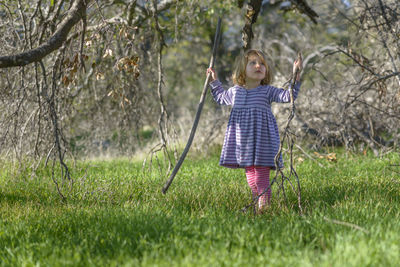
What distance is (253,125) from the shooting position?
13.0ft

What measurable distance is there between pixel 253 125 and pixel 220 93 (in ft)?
1.85

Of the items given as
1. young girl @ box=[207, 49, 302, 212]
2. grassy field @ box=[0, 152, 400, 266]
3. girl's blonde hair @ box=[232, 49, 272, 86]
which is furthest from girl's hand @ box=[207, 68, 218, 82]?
grassy field @ box=[0, 152, 400, 266]

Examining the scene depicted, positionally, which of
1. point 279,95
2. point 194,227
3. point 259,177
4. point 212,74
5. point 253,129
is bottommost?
point 194,227

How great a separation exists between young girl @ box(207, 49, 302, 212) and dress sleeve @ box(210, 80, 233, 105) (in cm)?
1

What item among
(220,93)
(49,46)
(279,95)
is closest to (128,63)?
(49,46)

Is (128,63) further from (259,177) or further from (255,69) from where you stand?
(259,177)

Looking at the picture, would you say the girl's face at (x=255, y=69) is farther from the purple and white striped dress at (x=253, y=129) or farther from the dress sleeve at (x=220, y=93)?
the dress sleeve at (x=220, y=93)

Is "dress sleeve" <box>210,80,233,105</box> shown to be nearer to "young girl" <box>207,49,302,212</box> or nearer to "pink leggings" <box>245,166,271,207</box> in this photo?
"young girl" <box>207,49,302,212</box>

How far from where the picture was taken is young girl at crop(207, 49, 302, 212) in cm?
392

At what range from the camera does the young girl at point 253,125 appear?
154 inches

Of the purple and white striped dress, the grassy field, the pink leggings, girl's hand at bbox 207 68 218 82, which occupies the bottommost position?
the grassy field

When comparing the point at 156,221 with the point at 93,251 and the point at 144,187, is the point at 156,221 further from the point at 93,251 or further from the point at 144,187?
the point at 144,187

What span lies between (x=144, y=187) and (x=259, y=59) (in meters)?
1.84

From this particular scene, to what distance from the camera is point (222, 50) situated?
52.1ft
